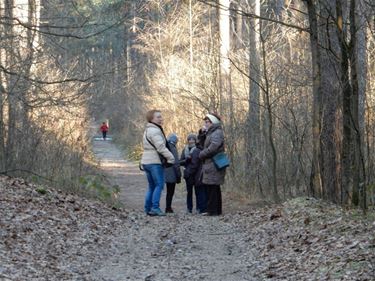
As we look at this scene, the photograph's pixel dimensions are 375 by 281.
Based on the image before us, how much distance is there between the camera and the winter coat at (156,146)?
12.2 metres

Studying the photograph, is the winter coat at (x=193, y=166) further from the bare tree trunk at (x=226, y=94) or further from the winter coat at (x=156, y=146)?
the bare tree trunk at (x=226, y=94)

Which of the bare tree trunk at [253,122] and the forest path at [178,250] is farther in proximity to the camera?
the bare tree trunk at [253,122]

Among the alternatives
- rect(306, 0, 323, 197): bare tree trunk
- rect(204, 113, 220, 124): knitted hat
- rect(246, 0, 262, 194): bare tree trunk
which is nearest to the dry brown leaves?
rect(204, 113, 220, 124): knitted hat

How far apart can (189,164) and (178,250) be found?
211 inches

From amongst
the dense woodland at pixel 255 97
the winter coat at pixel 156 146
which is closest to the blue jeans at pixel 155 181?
the winter coat at pixel 156 146

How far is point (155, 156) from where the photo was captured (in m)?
12.3

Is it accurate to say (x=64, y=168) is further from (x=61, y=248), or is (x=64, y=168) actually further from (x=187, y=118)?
(x=187, y=118)

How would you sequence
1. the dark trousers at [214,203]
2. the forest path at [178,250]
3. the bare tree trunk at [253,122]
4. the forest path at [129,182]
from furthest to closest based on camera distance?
1. the forest path at [129,182]
2. the bare tree trunk at [253,122]
3. the dark trousers at [214,203]
4. the forest path at [178,250]

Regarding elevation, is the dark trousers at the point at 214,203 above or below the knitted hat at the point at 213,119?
below

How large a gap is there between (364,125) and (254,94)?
5968 millimetres

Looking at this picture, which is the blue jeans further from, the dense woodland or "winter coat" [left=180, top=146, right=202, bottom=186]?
the dense woodland

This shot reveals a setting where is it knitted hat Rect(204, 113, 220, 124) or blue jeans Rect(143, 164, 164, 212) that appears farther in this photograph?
knitted hat Rect(204, 113, 220, 124)

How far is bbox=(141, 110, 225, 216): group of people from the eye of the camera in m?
12.3

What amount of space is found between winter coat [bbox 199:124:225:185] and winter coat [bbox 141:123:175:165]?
0.93 m
